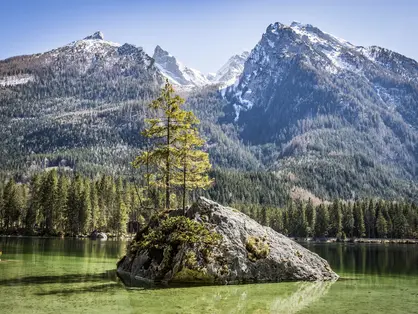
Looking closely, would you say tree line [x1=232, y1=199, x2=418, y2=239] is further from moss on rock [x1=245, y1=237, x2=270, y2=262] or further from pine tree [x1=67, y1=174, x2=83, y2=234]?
moss on rock [x1=245, y1=237, x2=270, y2=262]

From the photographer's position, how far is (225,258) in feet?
131

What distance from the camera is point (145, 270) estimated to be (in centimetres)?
4103

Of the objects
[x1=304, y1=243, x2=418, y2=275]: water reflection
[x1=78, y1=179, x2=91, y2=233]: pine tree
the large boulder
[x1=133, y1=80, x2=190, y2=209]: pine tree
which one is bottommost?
[x1=304, y1=243, x2=418, y2=275]: water reflection

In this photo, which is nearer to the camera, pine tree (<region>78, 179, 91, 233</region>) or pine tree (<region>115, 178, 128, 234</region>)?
pine tree (<region>78, 179, 91, 233</region>)

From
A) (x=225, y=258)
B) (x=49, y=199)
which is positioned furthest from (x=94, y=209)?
(x=225, y=258)

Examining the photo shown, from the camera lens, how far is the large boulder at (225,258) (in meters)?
38.9

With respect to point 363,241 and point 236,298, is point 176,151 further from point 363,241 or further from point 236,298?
point 363,241

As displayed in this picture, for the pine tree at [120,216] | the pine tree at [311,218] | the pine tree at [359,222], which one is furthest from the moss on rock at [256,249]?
the pine tree at [359,222]

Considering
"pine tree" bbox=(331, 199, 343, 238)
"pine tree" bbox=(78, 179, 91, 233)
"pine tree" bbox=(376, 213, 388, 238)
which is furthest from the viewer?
"pine tree" bbox=(331, 199, 343, 238)

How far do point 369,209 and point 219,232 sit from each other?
6560 inches

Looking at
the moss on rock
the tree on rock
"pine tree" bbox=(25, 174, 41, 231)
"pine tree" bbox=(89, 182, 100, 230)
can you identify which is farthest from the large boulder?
"pine tree" bbox=(25, 174, 41, 231)

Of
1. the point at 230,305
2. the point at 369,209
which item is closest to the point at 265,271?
the point at 230,305

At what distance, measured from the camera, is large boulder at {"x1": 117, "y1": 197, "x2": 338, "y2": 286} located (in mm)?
38906

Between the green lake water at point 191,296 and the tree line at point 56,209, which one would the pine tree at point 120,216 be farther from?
the green lake water at point 191,296
